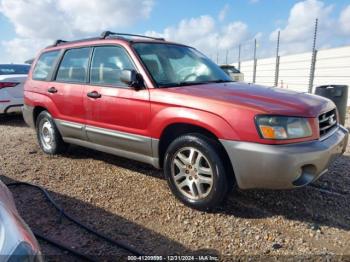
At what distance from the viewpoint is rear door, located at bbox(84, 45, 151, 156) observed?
3.73m

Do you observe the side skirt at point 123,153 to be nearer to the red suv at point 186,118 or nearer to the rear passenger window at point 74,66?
the red suv at point 186,118

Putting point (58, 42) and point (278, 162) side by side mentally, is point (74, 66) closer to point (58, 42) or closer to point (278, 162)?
point (58, 42)

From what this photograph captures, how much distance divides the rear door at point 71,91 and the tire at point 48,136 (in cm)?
24

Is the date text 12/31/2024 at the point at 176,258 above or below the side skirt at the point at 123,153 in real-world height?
below

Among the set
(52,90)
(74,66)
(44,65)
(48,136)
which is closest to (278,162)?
(74,66)

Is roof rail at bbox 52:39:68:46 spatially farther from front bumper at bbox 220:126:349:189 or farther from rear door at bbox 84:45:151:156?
front bumper at bbox 220:126:349:189

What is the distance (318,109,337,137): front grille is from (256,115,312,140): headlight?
1.18 ft

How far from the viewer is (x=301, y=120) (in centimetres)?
297

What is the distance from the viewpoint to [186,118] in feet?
10.8

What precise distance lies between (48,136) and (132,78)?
2411 mm

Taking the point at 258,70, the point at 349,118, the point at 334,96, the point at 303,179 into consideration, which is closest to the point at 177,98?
the point at 303,179

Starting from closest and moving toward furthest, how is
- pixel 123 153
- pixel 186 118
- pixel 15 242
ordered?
pixel 15 242, pixel 186 118, pixel 123 153

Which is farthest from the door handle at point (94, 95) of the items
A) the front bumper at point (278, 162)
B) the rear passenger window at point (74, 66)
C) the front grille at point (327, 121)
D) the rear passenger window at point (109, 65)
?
the front grille at point (327, 121)

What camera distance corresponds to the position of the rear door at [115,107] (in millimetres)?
3734
